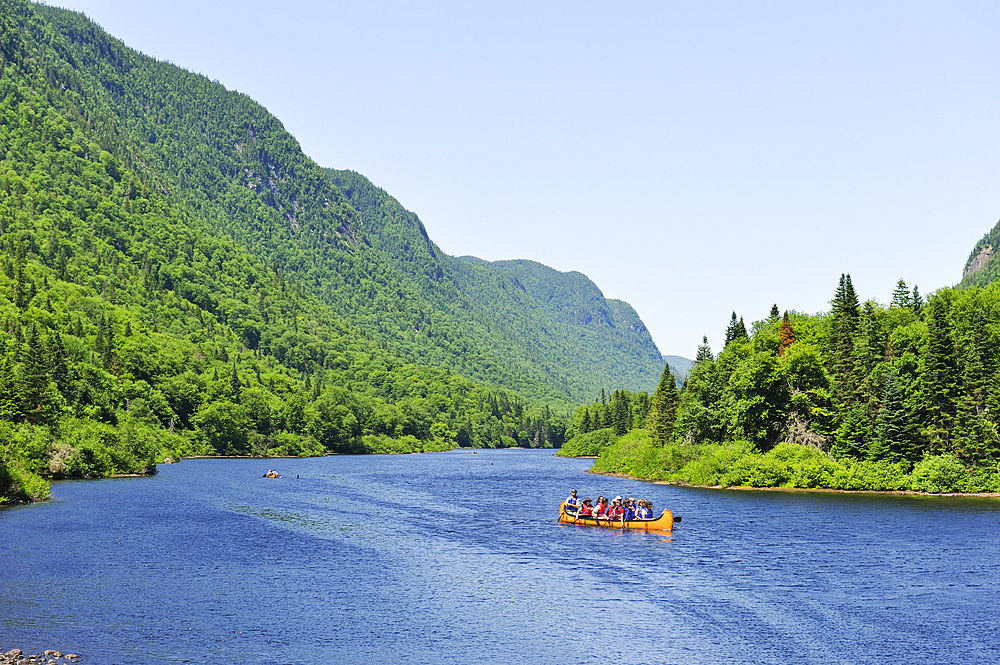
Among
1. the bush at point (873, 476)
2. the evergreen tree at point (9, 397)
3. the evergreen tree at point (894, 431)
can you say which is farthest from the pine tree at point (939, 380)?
the evergreen tree at point (9, 397)

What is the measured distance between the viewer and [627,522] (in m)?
91.8

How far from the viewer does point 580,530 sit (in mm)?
90188

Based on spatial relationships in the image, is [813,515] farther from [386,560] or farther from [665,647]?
[665,647]

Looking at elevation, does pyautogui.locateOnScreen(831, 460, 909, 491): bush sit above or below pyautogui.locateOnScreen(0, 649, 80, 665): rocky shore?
above

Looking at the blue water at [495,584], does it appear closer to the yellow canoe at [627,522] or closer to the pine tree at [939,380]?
the yellow canoe at [627,522]

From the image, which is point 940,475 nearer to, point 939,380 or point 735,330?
point 939,380

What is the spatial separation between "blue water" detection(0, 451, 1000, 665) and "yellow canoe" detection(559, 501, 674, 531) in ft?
7.74

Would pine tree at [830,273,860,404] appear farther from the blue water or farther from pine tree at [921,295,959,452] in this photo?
the blue water

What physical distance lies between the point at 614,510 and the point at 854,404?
184 feet

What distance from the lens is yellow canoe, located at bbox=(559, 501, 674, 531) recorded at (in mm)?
87438

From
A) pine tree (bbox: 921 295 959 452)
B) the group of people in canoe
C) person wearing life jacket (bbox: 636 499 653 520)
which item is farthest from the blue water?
pine tree (bbox: 921 295 959 452)

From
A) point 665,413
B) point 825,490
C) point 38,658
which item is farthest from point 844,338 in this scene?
point 38,658

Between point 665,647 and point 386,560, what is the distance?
31648mm

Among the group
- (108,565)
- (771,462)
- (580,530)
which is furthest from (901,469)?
(108,565)
